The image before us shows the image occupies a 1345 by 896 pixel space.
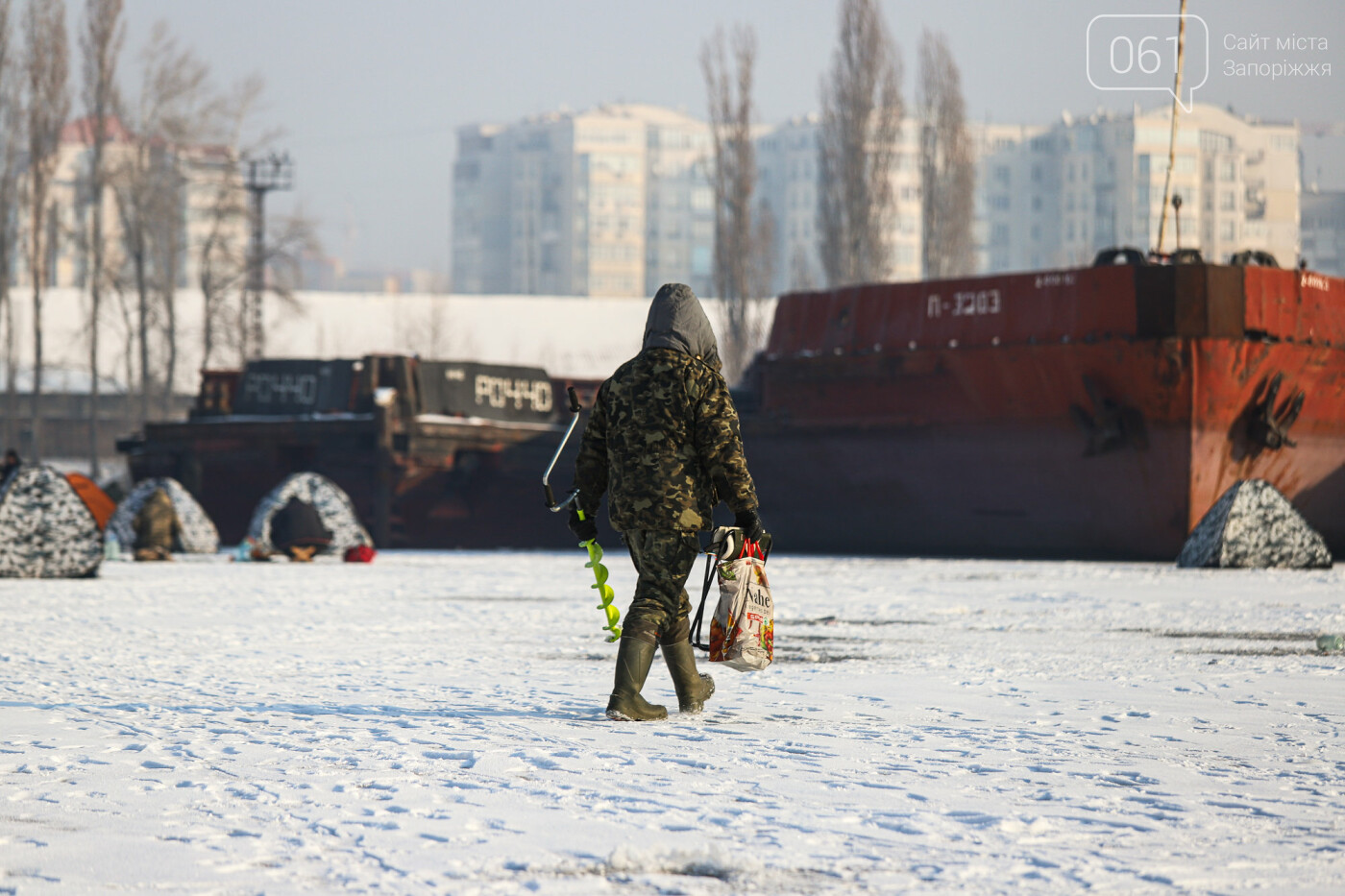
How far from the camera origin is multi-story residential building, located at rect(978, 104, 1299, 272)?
118m

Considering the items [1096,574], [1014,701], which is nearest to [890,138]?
[1096,574]

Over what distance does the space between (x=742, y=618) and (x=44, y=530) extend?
1083 cm

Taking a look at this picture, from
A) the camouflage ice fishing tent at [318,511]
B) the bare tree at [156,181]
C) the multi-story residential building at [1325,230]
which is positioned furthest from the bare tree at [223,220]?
the multi-story residential building at [1325,230]

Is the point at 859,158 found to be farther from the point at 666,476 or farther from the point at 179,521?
the point at 666,476

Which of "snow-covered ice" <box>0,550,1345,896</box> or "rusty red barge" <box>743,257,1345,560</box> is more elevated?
"rusty red barge" <box>743,257,1345,560</box>

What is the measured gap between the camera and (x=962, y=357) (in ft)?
68.8

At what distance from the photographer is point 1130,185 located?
11950cm

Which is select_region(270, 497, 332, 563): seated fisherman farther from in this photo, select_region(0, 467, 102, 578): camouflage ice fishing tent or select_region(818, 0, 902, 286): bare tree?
select_region(818, 0, 902, 286): bare tree

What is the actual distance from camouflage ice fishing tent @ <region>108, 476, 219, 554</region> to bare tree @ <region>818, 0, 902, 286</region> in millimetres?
28445

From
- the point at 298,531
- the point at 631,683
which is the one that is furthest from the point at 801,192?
the point at 631,683

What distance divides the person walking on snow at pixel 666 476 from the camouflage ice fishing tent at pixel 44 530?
1015 cm

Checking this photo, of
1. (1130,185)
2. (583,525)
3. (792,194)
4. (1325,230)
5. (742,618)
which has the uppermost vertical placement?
(792,194)

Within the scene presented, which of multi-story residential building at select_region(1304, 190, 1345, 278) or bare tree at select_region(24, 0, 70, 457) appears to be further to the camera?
multi-story residential building at select_region(1304, 190, 1345, 278)

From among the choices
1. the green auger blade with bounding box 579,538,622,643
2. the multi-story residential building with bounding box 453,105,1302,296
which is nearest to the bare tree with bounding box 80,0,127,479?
the green auger blade with bounding box 579,538,622,643
